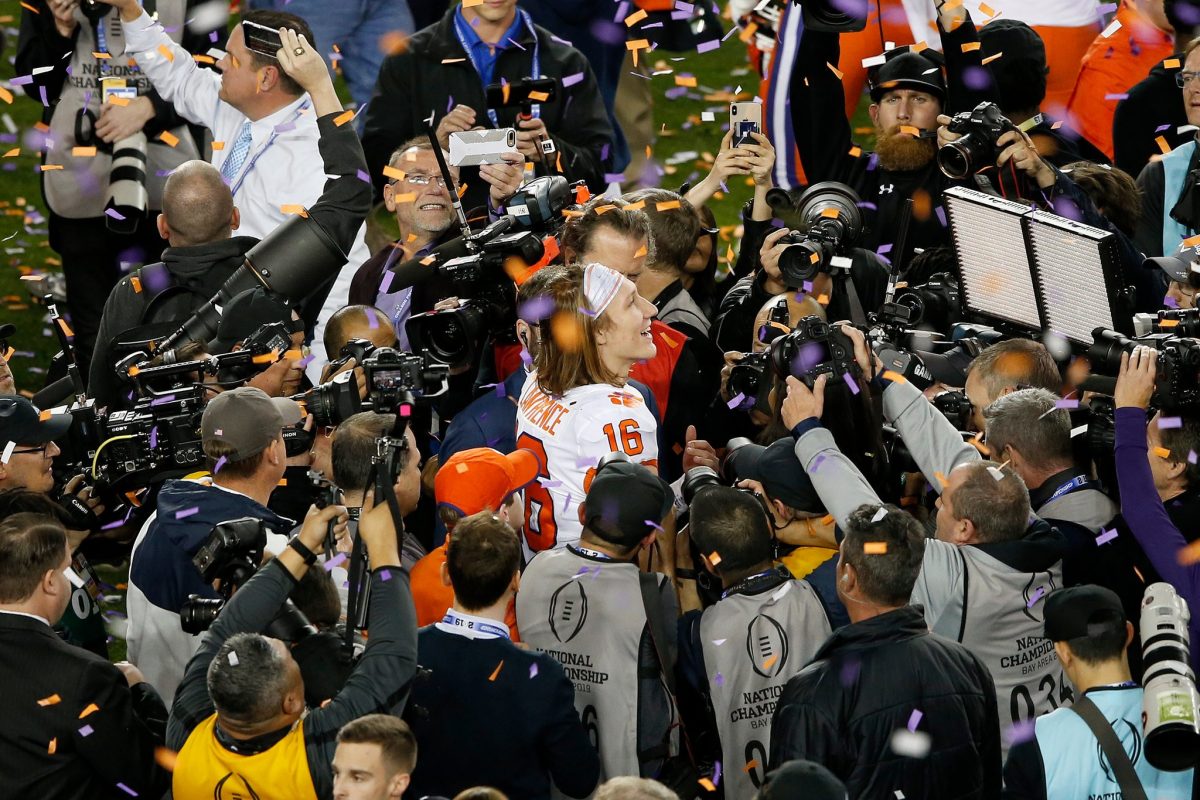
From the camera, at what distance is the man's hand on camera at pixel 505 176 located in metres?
6.89

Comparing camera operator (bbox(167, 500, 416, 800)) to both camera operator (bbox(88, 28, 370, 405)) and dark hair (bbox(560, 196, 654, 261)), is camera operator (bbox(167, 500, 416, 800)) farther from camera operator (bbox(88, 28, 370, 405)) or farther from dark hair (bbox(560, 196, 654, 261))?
camera operator (bbox(88, 28, 370, 405))

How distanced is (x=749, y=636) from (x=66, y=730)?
1.87 meters

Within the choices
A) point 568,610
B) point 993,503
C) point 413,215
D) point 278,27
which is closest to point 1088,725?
point 993,503

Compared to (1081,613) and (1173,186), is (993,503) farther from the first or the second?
(1173,186)

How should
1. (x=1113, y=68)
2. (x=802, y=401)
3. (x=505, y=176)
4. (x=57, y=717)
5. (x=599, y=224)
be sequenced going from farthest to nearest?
1. (x=1113, y=68)
2. (x=505, y=176)
3. (x=599, y=224)
4. (x=802, y=401)
5. (x=57, y=717)

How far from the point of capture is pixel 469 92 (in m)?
8.20

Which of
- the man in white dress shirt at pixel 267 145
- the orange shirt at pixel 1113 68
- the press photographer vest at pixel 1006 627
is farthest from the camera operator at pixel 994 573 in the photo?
the orange shirt at pixel 1113 68

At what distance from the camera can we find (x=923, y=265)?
7.08 m

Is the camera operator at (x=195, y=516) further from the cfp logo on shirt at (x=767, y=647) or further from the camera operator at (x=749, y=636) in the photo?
the cfp logo on shirt at (x=767, y=647)

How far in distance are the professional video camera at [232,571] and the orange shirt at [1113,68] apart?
5614mm

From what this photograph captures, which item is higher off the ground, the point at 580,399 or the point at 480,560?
the point at 480,560

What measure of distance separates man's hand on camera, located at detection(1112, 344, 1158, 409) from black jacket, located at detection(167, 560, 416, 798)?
223cm

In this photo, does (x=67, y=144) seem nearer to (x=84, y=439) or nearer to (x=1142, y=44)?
(x=84, y=439)

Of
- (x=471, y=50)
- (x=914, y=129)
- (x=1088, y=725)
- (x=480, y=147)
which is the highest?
(x=1088, y=725)
